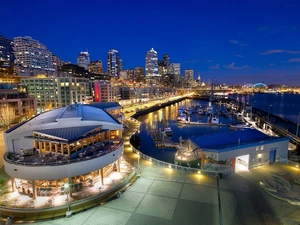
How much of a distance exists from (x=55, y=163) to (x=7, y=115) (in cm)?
4521

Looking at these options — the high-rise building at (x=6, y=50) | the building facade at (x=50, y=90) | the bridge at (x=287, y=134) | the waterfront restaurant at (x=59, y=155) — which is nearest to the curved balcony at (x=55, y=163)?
the waterfront restaurant at (x=59, y=155)

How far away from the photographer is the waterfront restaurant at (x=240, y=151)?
69.7 feet

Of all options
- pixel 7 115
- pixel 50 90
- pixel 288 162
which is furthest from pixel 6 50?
pixel 288 162

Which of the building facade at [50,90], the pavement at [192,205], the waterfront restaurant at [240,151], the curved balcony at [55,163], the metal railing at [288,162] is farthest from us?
the building facade at [50,90]

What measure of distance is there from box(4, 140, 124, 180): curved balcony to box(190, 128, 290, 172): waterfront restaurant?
11.0 m

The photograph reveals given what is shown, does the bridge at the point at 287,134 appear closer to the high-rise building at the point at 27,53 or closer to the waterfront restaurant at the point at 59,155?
the waterfront restaurant at the point at 59,155

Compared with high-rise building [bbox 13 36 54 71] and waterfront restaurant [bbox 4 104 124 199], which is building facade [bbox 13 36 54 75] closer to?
high-rise building [bbox 13 36 54 71]

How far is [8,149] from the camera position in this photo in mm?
19625

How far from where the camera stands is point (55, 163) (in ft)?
52.4

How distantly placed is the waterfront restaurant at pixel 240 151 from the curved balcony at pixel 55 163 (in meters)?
11.0

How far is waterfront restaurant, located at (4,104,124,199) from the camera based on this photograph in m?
16.0

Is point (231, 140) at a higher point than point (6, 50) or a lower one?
lower

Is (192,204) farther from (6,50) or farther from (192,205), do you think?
(6,50)

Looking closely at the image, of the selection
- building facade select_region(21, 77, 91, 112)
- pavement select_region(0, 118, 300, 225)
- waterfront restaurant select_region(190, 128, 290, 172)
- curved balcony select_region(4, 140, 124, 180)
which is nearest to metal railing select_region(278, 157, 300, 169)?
waterfront restaurant select_region(190, 128, 290, 172)
